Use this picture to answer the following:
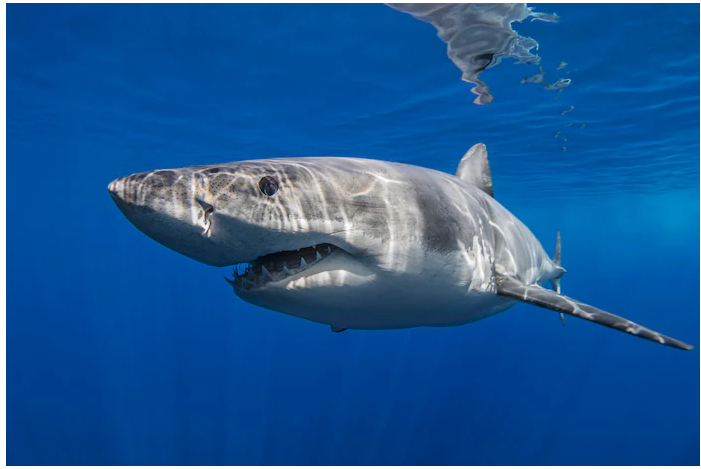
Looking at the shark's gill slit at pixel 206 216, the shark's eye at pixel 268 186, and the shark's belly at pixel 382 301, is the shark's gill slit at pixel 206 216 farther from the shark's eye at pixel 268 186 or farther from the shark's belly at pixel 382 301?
the shark's belly at pixel 382 301

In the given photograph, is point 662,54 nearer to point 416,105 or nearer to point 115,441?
point 416,105

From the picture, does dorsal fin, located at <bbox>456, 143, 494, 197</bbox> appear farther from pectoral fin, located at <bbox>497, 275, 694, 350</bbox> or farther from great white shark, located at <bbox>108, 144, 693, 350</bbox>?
pectoral fin, located at <bbox>497, 275, 694, 350</bbox>

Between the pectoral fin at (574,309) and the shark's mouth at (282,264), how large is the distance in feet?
5.01

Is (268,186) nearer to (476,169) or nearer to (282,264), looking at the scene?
(282,264)

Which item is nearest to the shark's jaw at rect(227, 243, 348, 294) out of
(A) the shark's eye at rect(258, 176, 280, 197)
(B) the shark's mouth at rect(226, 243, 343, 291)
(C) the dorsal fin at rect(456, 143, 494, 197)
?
(B) the shark's mouth at rect(226, 243, 343, 291)

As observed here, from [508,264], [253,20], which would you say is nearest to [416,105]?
[253,20]

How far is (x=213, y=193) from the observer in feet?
6.58

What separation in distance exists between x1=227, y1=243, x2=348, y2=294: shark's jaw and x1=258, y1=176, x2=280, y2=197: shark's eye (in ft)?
1.31

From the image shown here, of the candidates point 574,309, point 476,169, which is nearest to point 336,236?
point 574,309

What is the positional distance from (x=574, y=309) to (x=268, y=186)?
2.32m

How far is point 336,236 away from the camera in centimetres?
231

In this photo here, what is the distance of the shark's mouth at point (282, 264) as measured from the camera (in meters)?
2.39

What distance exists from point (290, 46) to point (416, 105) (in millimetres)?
4965

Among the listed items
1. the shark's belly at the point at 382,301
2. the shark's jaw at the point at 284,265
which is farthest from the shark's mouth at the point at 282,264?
the shark's belly at the point at 382,301
